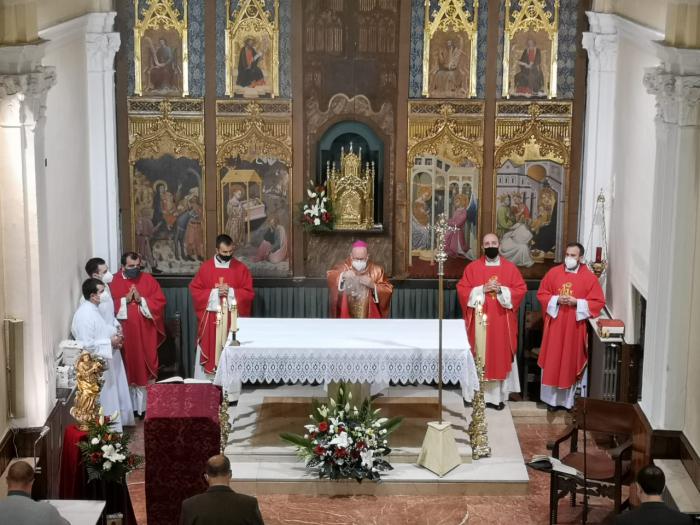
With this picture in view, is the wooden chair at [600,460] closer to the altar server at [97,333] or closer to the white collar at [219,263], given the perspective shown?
the altar server at [97,333]

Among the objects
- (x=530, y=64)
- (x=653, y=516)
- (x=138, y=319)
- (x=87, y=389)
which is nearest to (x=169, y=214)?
(x=138, y=319)

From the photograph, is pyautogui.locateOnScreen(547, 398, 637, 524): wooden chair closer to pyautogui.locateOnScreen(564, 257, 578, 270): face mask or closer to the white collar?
pyautogui.locateOnScreen(564, 257, 578, 270): face mask

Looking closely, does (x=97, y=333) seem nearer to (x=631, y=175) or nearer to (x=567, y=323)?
(x=567, y=323)

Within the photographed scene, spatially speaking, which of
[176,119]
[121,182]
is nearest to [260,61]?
[176,119]

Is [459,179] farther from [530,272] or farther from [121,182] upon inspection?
[121,182]

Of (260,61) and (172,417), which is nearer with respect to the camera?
(172,417)

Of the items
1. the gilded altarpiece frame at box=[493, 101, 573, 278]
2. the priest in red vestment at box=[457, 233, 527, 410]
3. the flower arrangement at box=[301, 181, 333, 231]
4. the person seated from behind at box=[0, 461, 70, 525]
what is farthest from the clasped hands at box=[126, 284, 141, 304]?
the person seated from behind at box=[0, 461, 70, 525]

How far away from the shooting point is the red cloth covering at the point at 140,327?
1577 cm

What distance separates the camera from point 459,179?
1703 centimetres

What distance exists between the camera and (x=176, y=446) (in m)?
11.6

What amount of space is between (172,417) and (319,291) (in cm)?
580

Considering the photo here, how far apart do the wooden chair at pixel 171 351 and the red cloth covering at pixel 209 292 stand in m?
0.30

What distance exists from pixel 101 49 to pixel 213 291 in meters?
3.25

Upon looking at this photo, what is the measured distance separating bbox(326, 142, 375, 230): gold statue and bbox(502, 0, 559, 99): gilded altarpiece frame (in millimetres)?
2070
